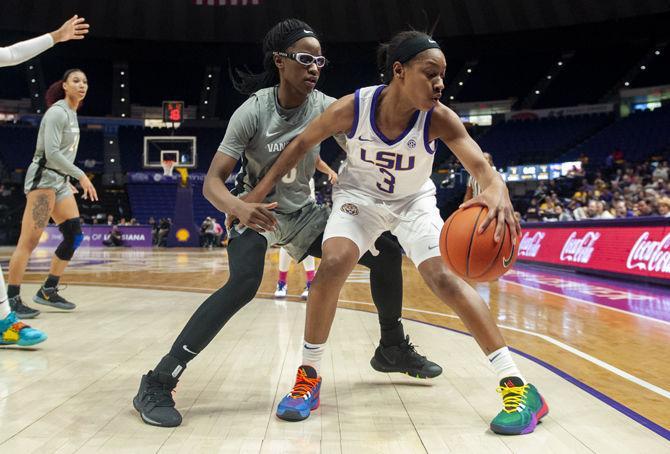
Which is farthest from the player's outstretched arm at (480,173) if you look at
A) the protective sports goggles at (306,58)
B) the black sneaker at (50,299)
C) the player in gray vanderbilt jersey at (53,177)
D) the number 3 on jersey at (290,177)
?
the black sneaker at (50,299)

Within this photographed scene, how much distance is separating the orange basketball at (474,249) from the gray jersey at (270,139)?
2.86 feet

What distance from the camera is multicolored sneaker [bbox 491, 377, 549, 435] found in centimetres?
238

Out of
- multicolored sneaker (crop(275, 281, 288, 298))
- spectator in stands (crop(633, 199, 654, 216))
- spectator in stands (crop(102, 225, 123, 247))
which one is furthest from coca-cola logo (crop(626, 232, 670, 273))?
spectator in stands (crop(102, 225, 123, 247))

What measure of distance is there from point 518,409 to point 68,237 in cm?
443

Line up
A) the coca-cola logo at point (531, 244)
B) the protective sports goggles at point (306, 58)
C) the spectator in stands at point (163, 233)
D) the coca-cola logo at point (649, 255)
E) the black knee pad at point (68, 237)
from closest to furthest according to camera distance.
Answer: the protective sports goggles at point (306, 58) < the black knee pad at point (68, 237) < the coca-cola logo at point (649, 255) < the coca-cola logo at point (531, 244) < the spectator in stands at point (163, 233)

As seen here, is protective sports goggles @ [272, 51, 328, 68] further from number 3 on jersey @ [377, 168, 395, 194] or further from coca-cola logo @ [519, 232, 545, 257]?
coca-cola logo @ [519, 232, 545, 257]

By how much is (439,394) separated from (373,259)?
0.77 m

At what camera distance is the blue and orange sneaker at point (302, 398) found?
256 centimetres

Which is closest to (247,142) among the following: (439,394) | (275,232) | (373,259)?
(275,232)

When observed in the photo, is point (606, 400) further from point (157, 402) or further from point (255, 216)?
point (157, 402)

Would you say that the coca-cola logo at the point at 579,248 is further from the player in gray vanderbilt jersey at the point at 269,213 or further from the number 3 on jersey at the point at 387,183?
the number 3 on jersey at the point at 387,183

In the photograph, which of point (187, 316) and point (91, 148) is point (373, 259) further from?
point (91, 148)

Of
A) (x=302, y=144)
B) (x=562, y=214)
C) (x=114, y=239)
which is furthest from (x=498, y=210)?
(x=114, y=239)

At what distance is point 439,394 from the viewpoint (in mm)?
2982
